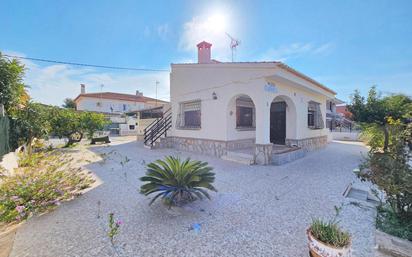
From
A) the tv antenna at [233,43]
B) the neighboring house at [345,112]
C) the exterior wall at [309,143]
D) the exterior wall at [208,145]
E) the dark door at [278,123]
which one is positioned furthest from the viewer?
the tv antenna at [233,43]

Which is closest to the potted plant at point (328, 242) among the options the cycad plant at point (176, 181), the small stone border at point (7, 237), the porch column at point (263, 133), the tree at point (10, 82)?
the cycad plant at point (176, 181)

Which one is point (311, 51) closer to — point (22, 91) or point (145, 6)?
point (145, 6)

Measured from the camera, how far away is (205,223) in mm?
3510

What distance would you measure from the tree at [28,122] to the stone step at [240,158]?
32.5 ft

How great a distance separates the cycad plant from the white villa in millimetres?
5057

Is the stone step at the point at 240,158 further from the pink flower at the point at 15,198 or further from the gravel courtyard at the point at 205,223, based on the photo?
the pink flower at the point at 15,198

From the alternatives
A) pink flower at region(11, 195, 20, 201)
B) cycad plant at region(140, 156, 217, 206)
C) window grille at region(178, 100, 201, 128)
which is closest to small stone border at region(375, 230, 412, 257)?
cycad plant at region(140, 156, 217, 206)

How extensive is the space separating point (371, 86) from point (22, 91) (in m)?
17.1

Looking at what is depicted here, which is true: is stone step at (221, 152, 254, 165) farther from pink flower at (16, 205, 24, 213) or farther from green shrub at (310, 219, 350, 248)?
pink flower at (16, 205, 24, 213)

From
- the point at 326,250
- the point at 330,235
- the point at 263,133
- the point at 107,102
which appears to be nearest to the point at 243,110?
the point at 263,133

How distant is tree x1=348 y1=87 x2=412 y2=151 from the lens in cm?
879

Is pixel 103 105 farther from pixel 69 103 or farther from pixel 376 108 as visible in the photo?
pixel 376 108

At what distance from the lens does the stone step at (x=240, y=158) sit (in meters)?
8.61

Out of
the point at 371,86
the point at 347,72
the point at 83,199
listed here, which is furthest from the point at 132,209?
the point at 347,72
